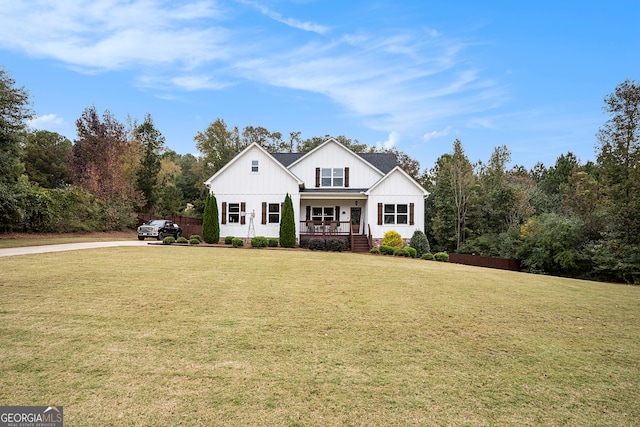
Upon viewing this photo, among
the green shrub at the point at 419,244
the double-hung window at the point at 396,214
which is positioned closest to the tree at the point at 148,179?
the double-hung window at the point at 396,214

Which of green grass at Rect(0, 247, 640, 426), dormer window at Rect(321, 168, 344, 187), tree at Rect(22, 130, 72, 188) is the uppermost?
tree at Rect(22, 130, 72, 188)

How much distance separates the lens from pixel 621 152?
1781cm

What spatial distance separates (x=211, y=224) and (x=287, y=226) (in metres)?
5.14

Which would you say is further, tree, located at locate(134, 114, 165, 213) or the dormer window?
tree, located at locate(134, 114, 165, 213)

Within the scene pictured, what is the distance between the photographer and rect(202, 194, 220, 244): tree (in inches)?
904

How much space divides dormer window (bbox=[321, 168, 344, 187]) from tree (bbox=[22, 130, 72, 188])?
37381 millimetres

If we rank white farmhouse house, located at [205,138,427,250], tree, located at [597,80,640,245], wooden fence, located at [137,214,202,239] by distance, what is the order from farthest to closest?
wooden fence, located at [137,214,202,239] → white farmhouse house, located at [205,138,427,250] → tree, located at [597,80,640,245]

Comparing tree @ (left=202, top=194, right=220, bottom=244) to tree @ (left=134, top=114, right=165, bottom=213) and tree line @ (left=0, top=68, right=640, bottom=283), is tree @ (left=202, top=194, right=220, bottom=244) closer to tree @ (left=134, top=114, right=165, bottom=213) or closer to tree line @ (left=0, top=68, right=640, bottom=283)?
tree line @ (left=0, top=68, right=640, bottom=283)

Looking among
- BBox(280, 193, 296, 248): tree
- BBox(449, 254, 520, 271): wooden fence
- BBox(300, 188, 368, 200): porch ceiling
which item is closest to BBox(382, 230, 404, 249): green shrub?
BBox(300, 188, 368, 200): porch ceiling

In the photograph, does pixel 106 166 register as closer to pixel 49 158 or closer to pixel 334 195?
pixel 334 195

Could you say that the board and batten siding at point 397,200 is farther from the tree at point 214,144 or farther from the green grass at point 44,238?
the tree at point 214,144

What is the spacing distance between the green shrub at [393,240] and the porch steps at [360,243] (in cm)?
115

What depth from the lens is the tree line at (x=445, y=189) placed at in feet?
59.6

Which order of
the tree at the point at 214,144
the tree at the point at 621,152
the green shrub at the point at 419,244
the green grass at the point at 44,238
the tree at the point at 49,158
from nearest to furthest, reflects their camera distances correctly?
the tree at the point at 621,152, the green grass at the point at 44,238, the green shrub at the point at 419,244, the tree at the point at 49,158, the tree at the point at 214,144
